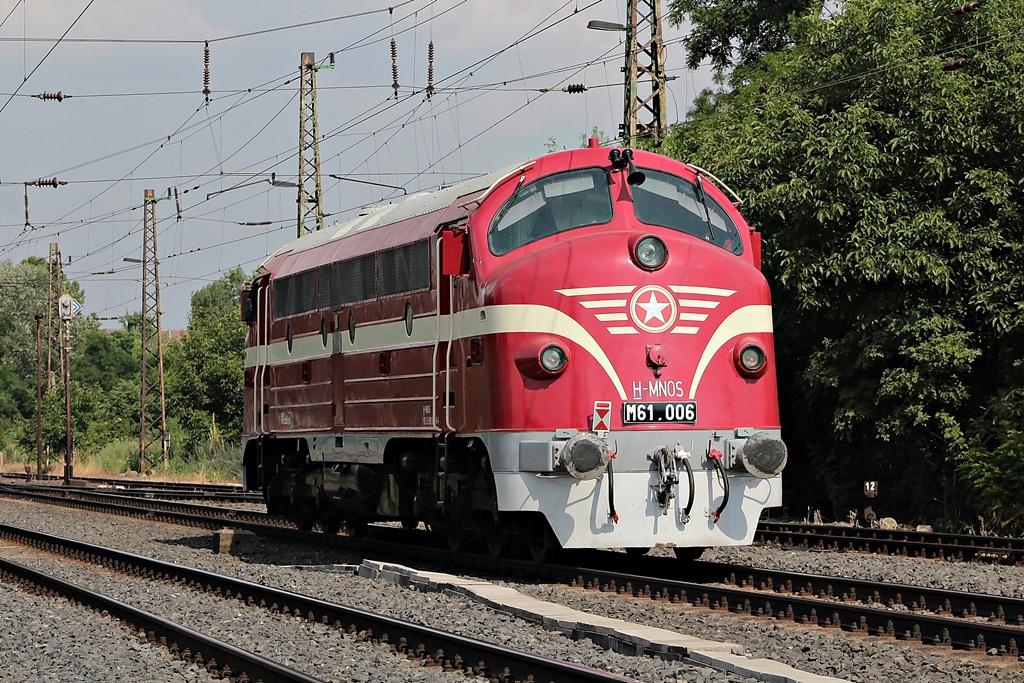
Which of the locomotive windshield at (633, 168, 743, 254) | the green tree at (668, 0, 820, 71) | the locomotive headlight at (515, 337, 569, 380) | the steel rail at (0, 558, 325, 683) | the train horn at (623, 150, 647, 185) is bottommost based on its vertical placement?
the steel rail at (0, 558, 325, 683)

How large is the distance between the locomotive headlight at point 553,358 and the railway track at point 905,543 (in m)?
5.31

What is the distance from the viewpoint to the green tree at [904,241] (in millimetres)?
21359

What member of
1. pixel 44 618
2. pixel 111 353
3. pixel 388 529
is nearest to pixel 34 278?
pixel 111 353

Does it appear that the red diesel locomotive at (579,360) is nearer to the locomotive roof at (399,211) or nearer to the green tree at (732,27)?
the locomotive roof at (399,211)

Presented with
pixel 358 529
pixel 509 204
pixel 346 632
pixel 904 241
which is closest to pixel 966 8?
pixel 904 241

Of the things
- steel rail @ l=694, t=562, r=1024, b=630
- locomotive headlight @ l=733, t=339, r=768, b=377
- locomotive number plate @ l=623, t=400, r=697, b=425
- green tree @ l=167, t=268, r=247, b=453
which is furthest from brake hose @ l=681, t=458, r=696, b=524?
green tree @ l=167, t=268, r=247, b=453

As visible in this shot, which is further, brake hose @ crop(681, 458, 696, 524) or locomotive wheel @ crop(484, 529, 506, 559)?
locomotive wheel @ crop(484, 529, 506, 559)

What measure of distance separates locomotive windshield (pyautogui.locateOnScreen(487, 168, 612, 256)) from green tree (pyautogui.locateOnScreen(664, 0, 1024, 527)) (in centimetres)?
824

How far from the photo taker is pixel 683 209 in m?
15.1

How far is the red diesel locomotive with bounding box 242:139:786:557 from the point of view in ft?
45.3

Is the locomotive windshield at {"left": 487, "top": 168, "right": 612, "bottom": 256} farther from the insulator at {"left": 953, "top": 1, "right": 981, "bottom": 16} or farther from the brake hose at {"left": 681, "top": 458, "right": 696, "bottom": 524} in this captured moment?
the insulator at {"left": 953, "top": 1, "right": 981, "bottom": 16}

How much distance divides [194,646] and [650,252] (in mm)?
6084

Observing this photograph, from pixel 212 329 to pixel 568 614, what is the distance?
5735 cm

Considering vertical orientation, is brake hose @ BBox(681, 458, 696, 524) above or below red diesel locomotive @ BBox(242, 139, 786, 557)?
below
